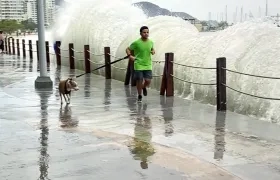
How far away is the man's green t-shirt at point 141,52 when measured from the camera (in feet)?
34.7

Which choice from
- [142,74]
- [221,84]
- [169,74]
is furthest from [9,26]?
[221,84]

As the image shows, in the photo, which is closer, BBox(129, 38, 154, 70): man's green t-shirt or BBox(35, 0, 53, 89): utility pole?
Answer: BBox(129, 38, 154, 70): man's green t-shirt

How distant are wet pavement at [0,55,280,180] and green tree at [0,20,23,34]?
69257 millimetres

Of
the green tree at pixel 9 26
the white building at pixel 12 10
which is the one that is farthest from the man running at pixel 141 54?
the green tree at pixel 9 26

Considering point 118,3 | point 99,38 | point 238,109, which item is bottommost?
point 238,109

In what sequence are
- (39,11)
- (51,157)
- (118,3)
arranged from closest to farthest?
(51,157)
(39,11)
(118,3)

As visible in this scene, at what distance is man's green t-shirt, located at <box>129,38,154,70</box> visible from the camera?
10.6 m

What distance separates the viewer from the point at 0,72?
725 inches

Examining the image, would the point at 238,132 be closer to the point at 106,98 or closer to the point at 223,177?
the point at 223,177

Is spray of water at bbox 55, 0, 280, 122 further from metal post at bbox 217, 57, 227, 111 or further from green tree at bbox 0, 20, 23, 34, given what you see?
green tree at bbox 0, 20, 23, 34

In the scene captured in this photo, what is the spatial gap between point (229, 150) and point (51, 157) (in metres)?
2.17

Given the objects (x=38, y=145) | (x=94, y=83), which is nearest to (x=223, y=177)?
(x=38, y=145)

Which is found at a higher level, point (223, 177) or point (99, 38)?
point (99, 38)

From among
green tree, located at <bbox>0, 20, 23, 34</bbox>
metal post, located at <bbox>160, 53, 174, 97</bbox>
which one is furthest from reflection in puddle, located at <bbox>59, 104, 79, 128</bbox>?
green tree, located at <bbox>0, 20, 23, 34</bbox>
